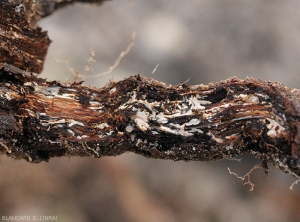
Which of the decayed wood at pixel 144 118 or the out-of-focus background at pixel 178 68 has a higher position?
the out-of-focus background at pixel 178 68

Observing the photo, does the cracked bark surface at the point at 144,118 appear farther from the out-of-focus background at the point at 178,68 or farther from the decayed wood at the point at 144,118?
the out-of-focus background at the point at 178,68

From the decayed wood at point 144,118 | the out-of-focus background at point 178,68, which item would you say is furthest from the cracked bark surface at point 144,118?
the out-of-focus background at point 178,68

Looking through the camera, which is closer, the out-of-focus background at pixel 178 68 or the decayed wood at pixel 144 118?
the decayed wood at pixel 144 118

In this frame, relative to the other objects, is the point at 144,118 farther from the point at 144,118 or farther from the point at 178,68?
the point at 178,68

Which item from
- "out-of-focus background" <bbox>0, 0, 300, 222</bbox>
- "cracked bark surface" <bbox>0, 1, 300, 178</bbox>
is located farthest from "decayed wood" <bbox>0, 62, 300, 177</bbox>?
"out-of-focus background" <bbox>0, 0, 300, 222</bbox>

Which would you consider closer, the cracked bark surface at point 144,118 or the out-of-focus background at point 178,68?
the cracked bark surface at point 144,118

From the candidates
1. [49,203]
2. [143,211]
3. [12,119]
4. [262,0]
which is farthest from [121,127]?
[262,0]

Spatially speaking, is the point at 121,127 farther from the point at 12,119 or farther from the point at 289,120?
the point at 289,120
